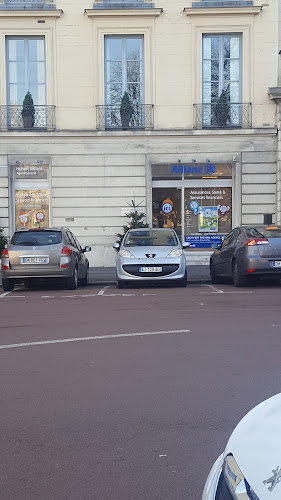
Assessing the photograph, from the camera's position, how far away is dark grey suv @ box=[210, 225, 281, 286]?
14.5 metres

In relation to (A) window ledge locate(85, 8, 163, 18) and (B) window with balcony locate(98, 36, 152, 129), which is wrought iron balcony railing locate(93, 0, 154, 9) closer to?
(A) window ledge locate(85, 8, 163, 18)

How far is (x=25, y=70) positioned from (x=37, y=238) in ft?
33.2

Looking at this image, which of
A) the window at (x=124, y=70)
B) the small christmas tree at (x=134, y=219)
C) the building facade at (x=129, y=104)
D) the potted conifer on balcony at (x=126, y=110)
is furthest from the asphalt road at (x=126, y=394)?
the window at (x=124, y=70)

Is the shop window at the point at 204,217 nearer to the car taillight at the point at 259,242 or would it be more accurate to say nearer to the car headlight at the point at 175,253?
the car headlight at the point at 175,253

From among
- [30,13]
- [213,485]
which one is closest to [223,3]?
[30,13]

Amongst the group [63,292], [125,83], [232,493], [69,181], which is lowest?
[63,292]

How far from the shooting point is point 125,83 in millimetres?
23125

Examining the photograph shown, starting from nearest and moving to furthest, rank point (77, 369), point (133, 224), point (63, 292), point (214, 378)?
point (214, 378) → point (77, 369) → point (63, 292) → point (133, 224)

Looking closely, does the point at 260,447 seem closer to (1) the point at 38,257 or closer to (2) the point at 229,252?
(1) the point at 38,257

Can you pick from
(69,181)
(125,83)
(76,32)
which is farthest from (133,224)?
(76,32)

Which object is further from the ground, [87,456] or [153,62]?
[153,62]

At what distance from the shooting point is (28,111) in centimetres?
2261

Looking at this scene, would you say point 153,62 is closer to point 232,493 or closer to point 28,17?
point 28,17

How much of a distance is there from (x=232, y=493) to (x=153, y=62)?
21842 mm
